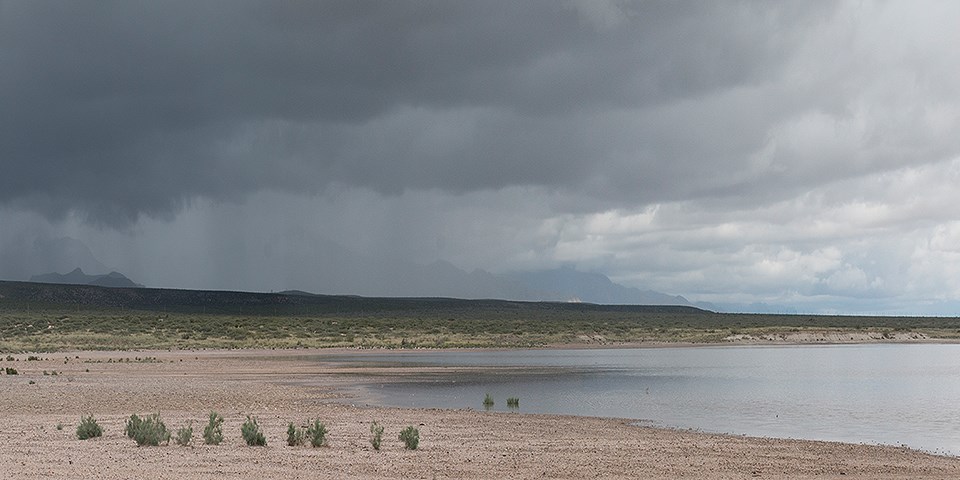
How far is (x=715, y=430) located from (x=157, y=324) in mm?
100310

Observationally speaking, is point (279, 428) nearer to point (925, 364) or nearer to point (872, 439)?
point (872, 439)

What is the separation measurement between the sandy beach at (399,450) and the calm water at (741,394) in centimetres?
290

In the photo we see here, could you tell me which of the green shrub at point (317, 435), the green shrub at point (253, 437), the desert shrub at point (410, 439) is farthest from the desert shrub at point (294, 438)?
the desert shrub at point (410, 439)

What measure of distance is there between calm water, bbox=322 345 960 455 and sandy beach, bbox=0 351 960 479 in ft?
9.52

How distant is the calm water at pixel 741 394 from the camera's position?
27422 millimetres

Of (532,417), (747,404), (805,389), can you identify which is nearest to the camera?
(532,417)

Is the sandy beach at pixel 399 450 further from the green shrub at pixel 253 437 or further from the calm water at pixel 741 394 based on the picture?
the calm water at pixel 741 394

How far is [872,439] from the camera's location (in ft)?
80.7

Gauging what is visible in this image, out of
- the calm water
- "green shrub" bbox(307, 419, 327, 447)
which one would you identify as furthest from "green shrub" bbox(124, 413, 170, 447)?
the calm water

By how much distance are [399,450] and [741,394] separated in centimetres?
2200

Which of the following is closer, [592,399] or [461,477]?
[461,477]

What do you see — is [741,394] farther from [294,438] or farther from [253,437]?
[253,437]

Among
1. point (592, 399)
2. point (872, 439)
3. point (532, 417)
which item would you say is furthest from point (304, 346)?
point (872, 439)

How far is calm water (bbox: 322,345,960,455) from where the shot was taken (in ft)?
90.0
